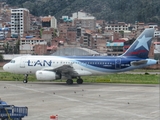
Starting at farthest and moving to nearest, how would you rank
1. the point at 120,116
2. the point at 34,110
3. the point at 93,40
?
the point at 93,40 < the point at 34,110 < the point at 120,116

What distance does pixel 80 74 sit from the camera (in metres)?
49.3

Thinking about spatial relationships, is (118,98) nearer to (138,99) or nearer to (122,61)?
(138,99)

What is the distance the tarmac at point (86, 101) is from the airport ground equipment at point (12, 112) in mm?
1480

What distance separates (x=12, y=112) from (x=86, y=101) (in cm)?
986

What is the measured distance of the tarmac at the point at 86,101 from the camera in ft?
89.4

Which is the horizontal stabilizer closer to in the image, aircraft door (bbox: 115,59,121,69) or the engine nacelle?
aircraft door (bbox: 115,59,121,69)

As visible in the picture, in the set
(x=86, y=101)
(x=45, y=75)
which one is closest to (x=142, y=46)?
(x=45, y=75)

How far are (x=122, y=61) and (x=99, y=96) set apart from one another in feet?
41.4

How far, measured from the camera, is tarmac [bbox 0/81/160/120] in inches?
1072

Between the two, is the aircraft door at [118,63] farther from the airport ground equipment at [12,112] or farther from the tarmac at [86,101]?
the airport ground equipment at [12,112]

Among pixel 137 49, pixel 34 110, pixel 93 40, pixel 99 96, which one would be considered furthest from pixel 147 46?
pixel 93 40

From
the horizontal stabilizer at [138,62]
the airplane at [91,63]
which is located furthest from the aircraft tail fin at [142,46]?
the horizontal stabilizer at [138,62]

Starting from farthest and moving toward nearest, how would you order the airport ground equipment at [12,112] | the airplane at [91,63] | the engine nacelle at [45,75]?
the airplane at [91,63] < the engine nacelle at [45,75] < the airport ground equipment at [12,112]

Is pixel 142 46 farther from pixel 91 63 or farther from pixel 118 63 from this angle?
pixel 91 63
